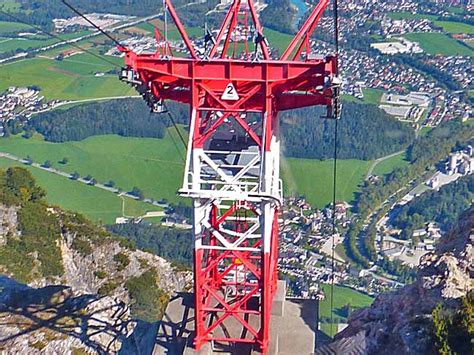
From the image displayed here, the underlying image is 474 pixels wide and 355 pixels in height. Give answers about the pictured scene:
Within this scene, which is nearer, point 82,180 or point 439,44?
point 82,180

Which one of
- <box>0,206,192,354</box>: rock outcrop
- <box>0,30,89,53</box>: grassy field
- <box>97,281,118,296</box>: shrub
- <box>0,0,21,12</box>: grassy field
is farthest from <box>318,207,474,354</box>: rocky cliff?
<box>0,0,21,12</box>: grassy field

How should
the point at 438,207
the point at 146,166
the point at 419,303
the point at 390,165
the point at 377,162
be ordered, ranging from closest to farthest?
the point at 419,303, the point at 438,207, the point at 146,166, the point at 390,165, the point at 377,162

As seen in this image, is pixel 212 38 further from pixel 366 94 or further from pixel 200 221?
pixel 366 94

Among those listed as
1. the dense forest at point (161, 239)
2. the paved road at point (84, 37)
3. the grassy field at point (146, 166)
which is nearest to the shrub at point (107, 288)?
the dense forest at point (161, 239)

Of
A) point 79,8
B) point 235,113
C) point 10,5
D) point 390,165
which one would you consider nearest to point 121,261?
point 235,113

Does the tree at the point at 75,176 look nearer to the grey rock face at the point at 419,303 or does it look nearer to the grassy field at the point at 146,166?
the grassy field at the point at 146,166

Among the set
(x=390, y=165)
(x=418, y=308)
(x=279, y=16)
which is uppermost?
(x=279, y=16)

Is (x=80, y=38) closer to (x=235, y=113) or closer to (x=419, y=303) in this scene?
(x=419, y=303)
